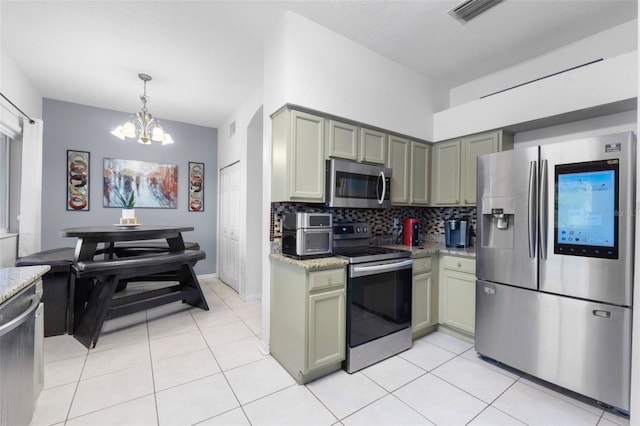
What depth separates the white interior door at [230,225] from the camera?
423 cm

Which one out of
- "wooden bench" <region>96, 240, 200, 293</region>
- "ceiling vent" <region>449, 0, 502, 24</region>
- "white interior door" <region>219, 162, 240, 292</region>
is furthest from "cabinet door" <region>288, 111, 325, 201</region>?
"wooden bench" <region>96, 240, 200, 293</region>

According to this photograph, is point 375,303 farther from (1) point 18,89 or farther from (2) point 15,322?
(1) point 18,89

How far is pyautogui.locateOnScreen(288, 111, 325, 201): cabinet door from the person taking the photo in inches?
87.4

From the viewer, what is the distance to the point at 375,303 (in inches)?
90.1

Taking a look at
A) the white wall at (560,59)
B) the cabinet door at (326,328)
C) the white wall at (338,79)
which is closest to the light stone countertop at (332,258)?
the cabinet door at (326,328)

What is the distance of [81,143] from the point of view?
4066 millimetres

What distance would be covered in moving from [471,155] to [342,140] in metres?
1.51

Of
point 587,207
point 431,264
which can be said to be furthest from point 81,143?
point 587,207

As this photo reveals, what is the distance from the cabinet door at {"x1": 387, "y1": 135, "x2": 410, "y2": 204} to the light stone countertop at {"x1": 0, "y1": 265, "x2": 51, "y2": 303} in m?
2.74

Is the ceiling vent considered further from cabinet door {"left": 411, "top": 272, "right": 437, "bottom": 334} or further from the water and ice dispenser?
cabinet door {"left": 411, "top": 272, "right": 437, "bottom": 334}

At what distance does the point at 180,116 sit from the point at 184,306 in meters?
3.01

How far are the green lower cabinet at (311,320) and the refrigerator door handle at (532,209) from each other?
139 cm

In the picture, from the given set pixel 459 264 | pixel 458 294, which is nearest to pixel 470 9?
pixel 459 264

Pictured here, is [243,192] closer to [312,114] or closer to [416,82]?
[312,114]
